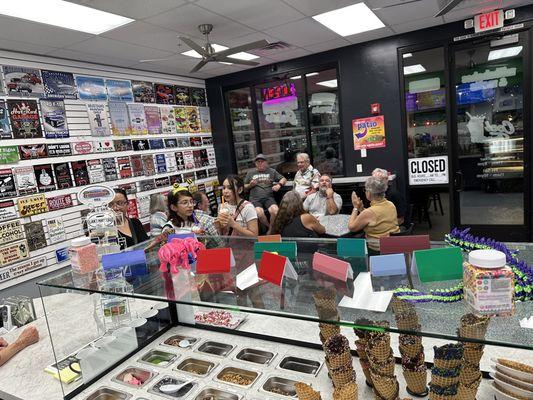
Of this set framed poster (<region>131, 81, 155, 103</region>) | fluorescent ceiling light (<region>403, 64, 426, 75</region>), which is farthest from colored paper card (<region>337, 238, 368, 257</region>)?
framed poster (<region>131, 81, 155, 103</region>)

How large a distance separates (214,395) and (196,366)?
0.24 m

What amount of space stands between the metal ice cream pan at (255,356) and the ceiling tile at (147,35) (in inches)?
143

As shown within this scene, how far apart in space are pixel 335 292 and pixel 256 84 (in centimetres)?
662

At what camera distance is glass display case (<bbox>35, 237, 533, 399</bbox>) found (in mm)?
1191

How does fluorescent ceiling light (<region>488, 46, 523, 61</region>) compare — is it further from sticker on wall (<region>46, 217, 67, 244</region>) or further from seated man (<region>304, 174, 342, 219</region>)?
sticker on wall (<region>46, 217, 67, 244</region>)

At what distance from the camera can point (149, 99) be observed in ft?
20.7

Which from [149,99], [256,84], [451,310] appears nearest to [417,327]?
[451,310]

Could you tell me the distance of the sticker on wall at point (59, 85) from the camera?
4.74m

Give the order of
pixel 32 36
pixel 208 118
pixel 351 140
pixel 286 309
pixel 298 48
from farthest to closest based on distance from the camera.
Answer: pixel 208 118 → pixel 351 140 → pixel 298 48 → pixel 32 36 → pixel 286 309

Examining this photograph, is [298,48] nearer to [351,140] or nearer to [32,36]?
[351,140]

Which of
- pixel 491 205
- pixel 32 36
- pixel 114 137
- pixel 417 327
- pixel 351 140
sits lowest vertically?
pixel 491 205

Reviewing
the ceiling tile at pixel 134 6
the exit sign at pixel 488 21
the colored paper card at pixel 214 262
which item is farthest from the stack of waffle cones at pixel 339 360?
the exit sign at pixel 488 21

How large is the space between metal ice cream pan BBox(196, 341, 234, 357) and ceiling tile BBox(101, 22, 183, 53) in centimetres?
350

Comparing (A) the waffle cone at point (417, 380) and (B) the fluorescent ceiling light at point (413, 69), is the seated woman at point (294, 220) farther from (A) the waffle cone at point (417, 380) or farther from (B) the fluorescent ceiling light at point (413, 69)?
(B) the fluorescent ceiling light at point (413, 69)
